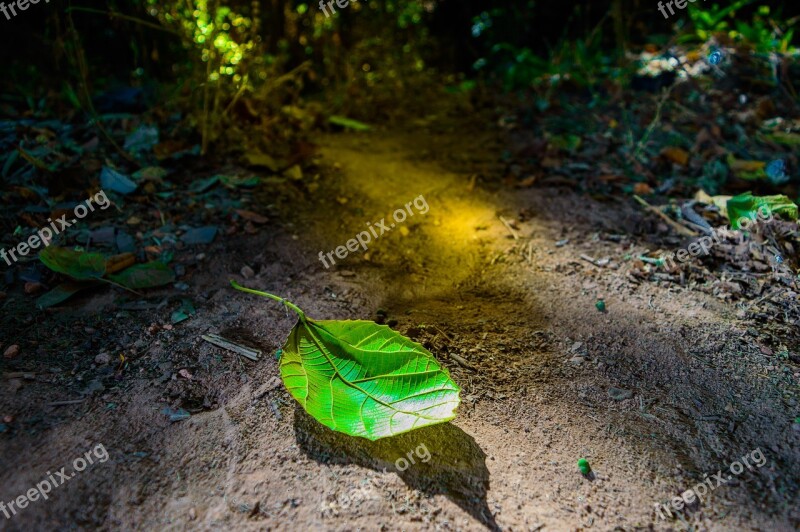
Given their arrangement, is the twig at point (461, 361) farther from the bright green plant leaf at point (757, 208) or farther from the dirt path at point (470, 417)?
the bright green plant leaf at point (757, 208)

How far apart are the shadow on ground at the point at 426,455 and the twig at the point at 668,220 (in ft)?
5.35

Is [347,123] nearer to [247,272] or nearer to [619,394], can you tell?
[247,272]

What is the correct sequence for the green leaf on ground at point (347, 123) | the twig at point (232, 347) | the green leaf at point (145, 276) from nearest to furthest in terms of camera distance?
the twig at point (232, 347) → the green leaf at point (145, 276) → the green leaf on ground at point (347, 123)

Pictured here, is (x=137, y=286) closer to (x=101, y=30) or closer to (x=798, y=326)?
(x=798, y=326)

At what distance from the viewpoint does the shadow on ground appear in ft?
4.35

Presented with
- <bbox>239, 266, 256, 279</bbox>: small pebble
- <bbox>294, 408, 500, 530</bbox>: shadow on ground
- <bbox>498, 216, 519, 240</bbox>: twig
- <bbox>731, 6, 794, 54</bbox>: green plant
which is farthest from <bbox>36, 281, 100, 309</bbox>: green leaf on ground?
<bbox>731, 6, 794, 54</bbox>: green plant

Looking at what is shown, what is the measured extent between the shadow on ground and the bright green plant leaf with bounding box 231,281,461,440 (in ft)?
0.26

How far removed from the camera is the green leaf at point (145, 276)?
76.8 inches

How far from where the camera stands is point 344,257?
90.8 inches

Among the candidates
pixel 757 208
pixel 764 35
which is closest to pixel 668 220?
pixel 757 208

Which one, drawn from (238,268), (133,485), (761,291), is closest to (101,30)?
(238,268)

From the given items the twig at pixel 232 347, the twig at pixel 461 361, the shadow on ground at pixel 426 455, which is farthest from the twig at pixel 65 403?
the twig at pixel 461 361

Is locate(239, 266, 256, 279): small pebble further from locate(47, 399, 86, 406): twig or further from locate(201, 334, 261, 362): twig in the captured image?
locate(47, 399, 86, 406): twig

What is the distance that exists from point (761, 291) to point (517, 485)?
4.51ft
